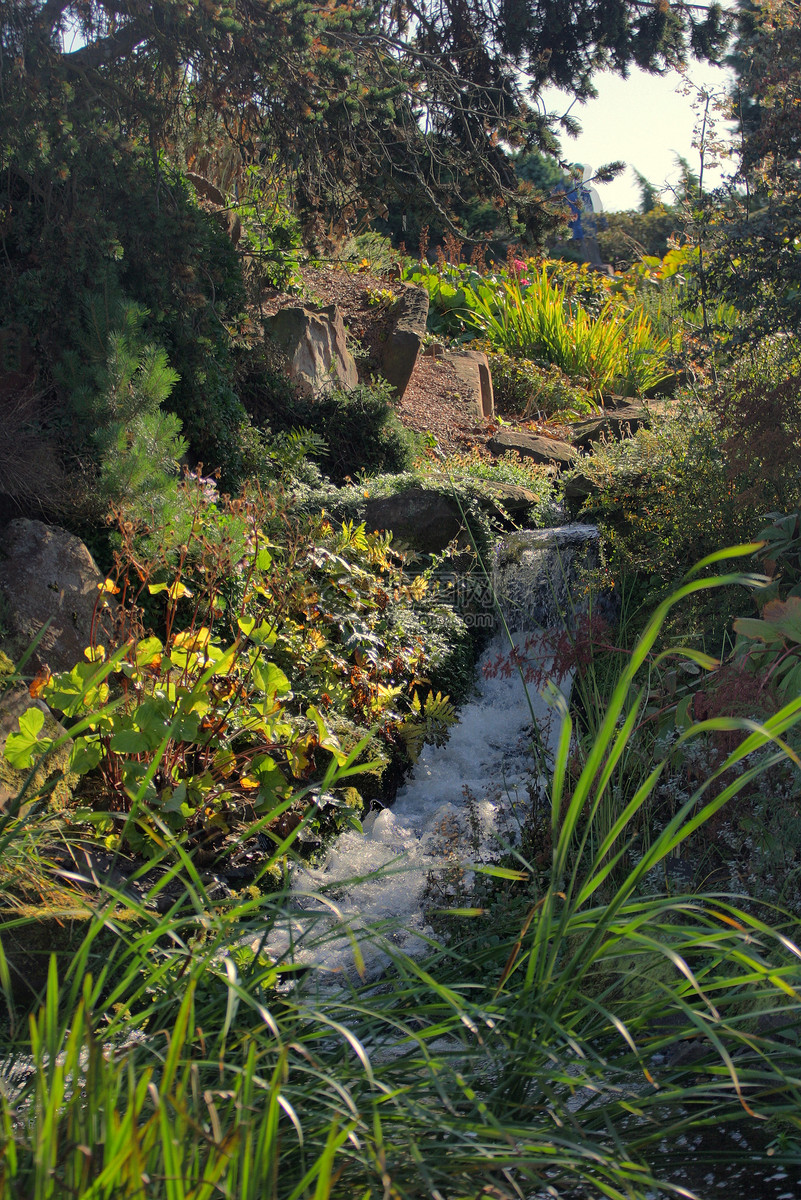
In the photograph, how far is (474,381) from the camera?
10.7 m

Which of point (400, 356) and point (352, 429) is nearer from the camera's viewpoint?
point (352, 429)

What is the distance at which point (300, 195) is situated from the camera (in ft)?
→ 22.9

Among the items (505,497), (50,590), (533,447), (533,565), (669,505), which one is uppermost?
(50,590)

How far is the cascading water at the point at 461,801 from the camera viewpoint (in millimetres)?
3512

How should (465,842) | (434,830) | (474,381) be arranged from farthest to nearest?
1. (474,381)
2. (434,830)
3. (465,842)

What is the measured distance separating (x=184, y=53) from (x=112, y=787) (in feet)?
13.9

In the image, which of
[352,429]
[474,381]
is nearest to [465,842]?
[352,429]

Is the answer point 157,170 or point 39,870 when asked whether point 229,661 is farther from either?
point 157,170

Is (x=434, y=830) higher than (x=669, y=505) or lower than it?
lower

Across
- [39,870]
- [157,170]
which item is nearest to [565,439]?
[157,170]

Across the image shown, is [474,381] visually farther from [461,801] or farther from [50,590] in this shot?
[50,590]

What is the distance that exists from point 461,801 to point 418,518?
8.41 ft

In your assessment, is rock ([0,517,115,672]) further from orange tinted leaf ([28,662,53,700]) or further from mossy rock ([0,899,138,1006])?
mossy rock ([0,899,138,1006])

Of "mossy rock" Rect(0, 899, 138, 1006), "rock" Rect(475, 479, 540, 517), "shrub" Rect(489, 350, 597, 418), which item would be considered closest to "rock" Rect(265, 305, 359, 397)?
"rock" Rect(475, 479, 540, 517)
